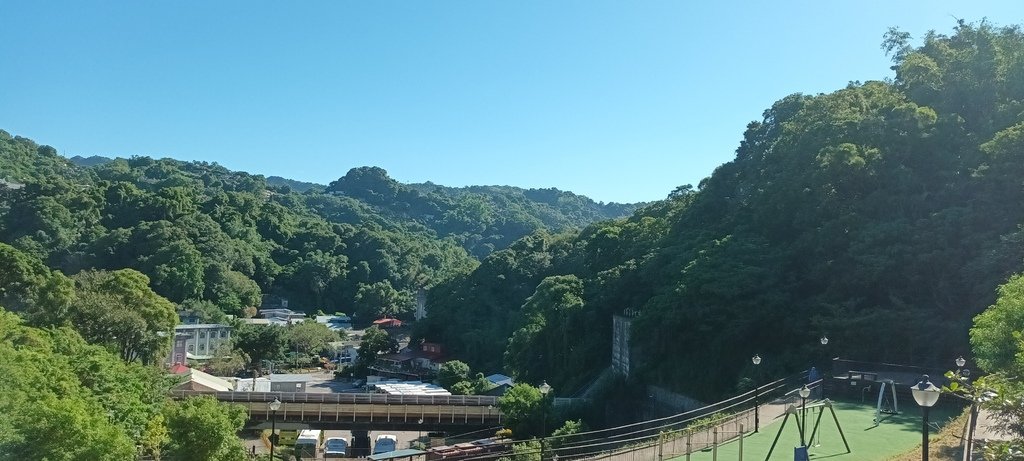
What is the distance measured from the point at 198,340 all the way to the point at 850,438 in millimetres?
45159

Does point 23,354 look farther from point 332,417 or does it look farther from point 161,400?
point 332,417

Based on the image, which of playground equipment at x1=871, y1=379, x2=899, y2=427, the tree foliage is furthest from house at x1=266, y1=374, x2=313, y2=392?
playground equipment at x1=871, y1=379, x2=899, y2=427

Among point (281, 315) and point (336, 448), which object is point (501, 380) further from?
point (281, 315)

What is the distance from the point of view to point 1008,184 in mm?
20266

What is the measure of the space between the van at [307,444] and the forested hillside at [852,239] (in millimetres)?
10723

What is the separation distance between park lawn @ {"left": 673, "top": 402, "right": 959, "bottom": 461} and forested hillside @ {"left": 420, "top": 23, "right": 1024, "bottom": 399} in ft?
17.6

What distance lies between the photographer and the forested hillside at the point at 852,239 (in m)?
20.2

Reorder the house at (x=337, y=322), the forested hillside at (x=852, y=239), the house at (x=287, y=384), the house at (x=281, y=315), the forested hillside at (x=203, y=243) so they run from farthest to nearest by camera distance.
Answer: the house at (x=337, y=322) < the house at (x=281, y=315) < the forested hillside at (x=203, y=243) < the house at (x=287, y=384) < the forested hillside at (x=852, y=239)

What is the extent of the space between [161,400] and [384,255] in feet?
183

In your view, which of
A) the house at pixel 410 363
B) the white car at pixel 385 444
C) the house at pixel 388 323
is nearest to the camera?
the white car at pixel 385 444

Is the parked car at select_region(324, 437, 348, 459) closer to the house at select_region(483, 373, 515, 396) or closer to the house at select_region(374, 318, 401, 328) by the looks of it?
the house at select_region(483, 373, 515, 396)

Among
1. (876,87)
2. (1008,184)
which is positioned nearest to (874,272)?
(1008,184)

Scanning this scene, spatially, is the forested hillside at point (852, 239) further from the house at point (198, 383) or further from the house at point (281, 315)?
the house at point (281, 315)

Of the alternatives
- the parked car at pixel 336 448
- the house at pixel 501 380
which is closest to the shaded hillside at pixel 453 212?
the house at pixel 501 380
